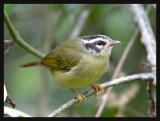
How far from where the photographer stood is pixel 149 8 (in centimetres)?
395

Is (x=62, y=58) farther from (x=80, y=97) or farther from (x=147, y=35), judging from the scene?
(x=147, y=35)

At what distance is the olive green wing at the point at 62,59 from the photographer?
11.9 ft

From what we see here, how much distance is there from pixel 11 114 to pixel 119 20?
96.7 inches

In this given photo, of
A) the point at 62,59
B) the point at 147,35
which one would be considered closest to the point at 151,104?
the point at 147,35

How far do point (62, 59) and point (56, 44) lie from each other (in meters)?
0.66

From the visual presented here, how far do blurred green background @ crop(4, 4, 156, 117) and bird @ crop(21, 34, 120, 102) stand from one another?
0.24 meters

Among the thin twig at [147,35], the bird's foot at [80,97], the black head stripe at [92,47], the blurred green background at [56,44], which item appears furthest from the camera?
the blurred green background at [56,44]

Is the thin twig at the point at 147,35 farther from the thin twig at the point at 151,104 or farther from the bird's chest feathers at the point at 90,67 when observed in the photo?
the bird's chest feathers at the point at 90,67

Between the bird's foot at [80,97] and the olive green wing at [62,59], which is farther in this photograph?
the olive green wing at [62,59]

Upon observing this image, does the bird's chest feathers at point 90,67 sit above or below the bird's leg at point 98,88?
above

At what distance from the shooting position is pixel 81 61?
11.7 feet

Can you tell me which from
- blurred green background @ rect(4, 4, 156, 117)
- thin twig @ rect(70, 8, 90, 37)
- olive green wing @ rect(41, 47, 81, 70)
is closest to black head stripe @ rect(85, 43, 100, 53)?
olive green wing @ rect(41, 47, 81, 70)

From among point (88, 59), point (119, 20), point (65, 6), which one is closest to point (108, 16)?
point (119, 20)

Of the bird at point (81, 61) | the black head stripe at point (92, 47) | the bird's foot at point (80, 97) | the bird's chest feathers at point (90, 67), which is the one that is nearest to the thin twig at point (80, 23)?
the bird at point (81, 61)
